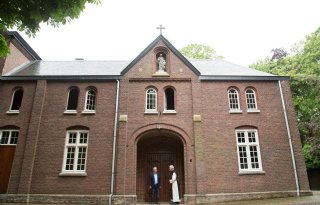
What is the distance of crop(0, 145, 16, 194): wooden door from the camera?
1553 centimetres

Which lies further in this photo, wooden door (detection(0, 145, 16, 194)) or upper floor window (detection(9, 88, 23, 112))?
upper floor window (detection(9, 88, 23, 112))

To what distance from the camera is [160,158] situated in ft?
57.2

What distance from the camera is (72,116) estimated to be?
16859 mm

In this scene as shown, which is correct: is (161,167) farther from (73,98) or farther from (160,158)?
(73,98)

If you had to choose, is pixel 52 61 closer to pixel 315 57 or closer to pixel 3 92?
pixel 3 92

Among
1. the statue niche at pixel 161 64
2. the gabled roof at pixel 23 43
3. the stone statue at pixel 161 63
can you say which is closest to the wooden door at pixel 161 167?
the statue niche at pixel 161 64

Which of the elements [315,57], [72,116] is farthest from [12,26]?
[315,57]

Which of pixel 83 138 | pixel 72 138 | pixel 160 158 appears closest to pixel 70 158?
pixel 72 138

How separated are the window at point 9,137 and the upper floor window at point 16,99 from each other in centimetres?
160

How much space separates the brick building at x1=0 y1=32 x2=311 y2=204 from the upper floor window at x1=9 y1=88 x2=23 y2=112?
0.21 feet

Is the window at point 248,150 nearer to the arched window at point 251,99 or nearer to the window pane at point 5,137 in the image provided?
the arched window at point 251,99

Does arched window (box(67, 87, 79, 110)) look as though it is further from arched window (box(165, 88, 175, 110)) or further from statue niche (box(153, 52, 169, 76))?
arched window (box(165, 88, 175, 110))

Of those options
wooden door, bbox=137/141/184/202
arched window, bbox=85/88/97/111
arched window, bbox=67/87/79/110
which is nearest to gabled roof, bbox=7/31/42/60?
arched window, bbox=67/87/79/110

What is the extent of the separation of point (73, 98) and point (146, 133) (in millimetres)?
5875
